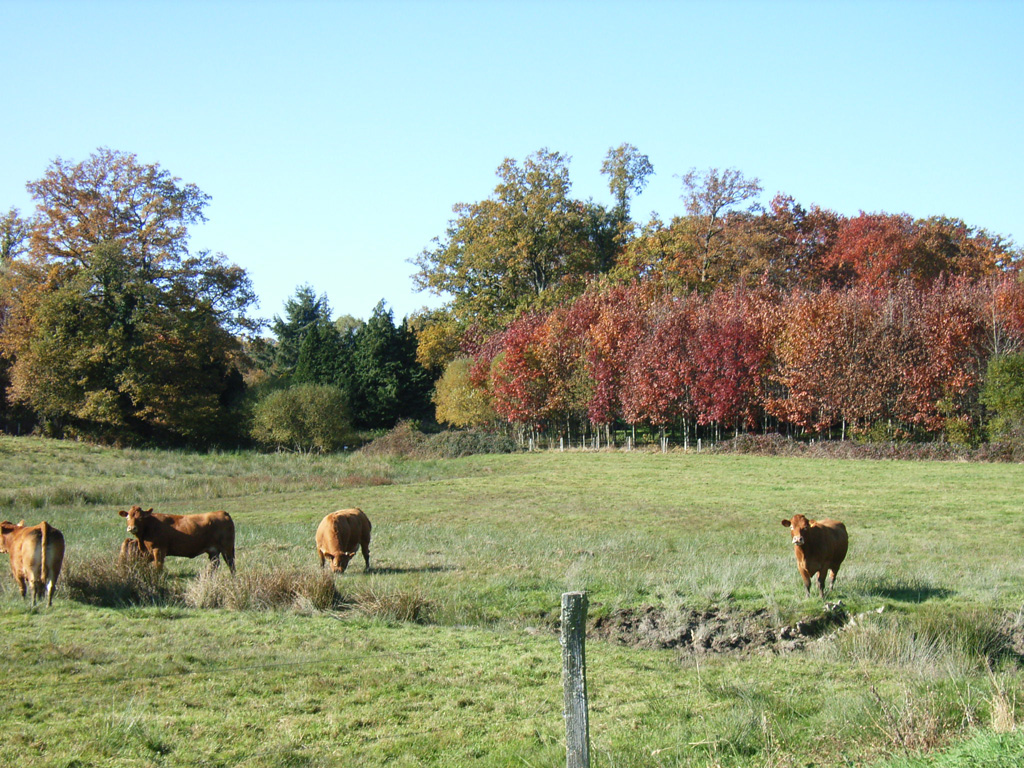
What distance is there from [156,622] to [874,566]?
11467mm

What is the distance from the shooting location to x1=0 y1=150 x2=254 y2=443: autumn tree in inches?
2088

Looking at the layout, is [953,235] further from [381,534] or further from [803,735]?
[803,735]

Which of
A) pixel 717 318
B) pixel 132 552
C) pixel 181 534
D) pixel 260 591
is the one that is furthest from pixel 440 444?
pixel 260 591

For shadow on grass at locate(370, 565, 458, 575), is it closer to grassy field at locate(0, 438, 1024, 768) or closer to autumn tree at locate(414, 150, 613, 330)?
grassy field at locate(0, 438, 1024, 768)

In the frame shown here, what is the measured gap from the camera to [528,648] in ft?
33.3

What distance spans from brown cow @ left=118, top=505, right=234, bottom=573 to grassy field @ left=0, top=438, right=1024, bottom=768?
61 cm

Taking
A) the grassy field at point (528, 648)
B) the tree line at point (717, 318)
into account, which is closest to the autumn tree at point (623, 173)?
the tree line at point (717, 318)

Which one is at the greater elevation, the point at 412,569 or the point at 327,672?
the point at 327,672

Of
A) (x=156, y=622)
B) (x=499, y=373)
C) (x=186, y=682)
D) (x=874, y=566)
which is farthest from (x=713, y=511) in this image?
(x=499, y=373)

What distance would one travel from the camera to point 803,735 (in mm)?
6527

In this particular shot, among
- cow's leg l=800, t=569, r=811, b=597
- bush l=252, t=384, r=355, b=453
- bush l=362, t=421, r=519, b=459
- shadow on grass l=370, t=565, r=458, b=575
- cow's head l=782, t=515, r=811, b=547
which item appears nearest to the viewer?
cow's head l=782, t=515, r=811, b=547

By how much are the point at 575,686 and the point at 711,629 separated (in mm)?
6407

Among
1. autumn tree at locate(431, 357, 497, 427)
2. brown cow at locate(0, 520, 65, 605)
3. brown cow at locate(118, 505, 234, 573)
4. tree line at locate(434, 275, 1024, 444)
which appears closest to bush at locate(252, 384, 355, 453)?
autumn tree at locate(431, 357, 497, 427)

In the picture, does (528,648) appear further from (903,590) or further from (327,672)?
(903,590)
